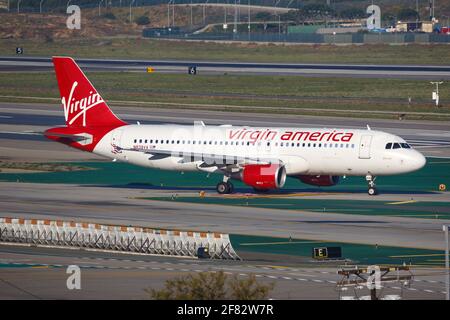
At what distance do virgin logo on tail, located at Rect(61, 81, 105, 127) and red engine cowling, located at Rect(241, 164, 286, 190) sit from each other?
41.6 ft

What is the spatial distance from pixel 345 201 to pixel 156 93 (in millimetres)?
82252

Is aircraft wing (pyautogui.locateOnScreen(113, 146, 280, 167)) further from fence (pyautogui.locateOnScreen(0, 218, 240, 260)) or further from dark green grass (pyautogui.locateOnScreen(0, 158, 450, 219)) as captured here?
fence (pyautogui.locateOnScreen(0, 218, 240, 260))

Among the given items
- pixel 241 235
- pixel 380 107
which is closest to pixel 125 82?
pixel 380 107

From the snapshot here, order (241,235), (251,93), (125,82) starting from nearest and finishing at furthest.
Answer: (241,235), (251,93), (125,82)

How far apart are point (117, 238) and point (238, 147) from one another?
22775 millimetres

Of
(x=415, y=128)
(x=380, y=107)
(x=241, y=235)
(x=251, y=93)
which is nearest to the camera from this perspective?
(x=241, y=235)

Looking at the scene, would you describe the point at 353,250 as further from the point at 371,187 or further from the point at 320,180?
the point at 320,180

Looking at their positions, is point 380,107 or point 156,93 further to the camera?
point 156,93

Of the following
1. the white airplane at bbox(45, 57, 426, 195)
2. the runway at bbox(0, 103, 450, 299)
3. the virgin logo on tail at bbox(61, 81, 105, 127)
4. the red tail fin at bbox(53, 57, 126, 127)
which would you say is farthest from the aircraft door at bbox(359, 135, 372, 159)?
Answer: the virgin logo on tail at bbox(61, 81, 105, 127)

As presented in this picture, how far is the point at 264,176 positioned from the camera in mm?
75688

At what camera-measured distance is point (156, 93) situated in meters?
154

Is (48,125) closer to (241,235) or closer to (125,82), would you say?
(125,82)
